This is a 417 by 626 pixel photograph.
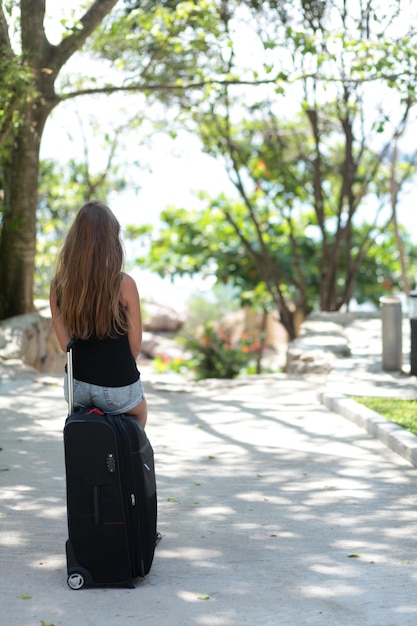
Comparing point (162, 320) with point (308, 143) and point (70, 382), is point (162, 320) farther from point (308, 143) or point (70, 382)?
point (70, 382)

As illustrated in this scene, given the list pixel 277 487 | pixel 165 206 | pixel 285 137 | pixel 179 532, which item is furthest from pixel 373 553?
pixel 165 206

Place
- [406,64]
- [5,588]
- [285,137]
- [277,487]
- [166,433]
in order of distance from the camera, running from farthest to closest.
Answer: [285,137] → [406,64] → [166,433] → [277,487] → [5,588]

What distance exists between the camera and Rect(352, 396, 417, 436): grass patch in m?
7.83

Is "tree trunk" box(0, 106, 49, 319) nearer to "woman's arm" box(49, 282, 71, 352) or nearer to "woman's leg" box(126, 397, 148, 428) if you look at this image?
"woman's arm" box(49, 282, 71, 352)

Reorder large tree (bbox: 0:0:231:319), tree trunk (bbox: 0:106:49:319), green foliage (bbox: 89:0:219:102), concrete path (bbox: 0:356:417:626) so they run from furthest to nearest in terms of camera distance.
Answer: green foliage (bbox: 89:0:219:102) < tree trunk (bbox: 0:106:49:319) < large tree (bbox: 0:0:231:319) < concrete path (bbox: 0:356:417:626)

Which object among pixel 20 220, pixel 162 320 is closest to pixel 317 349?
pixel 20 220

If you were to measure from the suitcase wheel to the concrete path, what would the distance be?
34 millimetres

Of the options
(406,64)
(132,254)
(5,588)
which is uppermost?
(406,64)

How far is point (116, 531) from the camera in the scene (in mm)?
4363

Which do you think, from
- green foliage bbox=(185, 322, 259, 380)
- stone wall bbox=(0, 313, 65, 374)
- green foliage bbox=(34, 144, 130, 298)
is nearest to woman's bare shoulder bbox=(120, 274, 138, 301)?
stone wall bbox=(0, 313, 65, 374)

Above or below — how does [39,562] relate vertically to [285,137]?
below

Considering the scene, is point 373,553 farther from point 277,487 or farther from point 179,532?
point 277,487

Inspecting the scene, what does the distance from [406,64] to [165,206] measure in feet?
27.2

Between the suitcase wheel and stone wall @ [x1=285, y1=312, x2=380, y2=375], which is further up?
stone wall @ [x1=285, y1=312, x2=380, y2=375]
